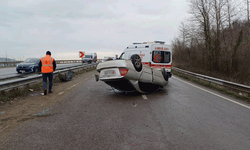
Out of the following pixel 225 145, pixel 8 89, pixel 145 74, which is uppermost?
pixel 145 74

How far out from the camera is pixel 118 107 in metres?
6.09

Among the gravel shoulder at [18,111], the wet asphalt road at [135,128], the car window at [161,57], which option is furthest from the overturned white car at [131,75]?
the car window at [161,57]

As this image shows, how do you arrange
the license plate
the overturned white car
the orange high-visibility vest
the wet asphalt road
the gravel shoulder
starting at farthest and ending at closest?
the orange high-visibility vest < the license plate < the overturned white car < the gravel shoulder < the wet asphalt road

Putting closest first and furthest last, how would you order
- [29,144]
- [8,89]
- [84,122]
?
[29,144] → [84,122] → [8,89]

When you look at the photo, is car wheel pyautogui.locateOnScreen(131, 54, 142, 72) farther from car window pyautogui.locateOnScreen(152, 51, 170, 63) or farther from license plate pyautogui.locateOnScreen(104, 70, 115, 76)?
car window pyautogui.locateOnScreen(152, 51, 170, 63)

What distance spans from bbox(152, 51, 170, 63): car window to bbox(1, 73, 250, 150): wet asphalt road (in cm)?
669

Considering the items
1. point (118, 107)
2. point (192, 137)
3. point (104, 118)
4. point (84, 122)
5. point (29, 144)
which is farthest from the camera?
point (118, 107)

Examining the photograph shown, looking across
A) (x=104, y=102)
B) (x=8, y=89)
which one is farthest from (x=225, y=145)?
(x=8, y=89)

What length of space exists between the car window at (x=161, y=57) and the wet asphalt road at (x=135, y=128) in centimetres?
669

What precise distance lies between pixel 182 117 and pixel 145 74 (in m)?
3.00

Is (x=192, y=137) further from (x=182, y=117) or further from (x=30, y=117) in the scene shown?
(x=30, y=117)

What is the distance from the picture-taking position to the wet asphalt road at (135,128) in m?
3.41

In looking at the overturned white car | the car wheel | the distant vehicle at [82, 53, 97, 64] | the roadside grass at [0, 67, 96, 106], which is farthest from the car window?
the distant vehicle at [82, 53, 97, 64]

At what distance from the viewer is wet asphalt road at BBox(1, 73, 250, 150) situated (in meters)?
3.41
